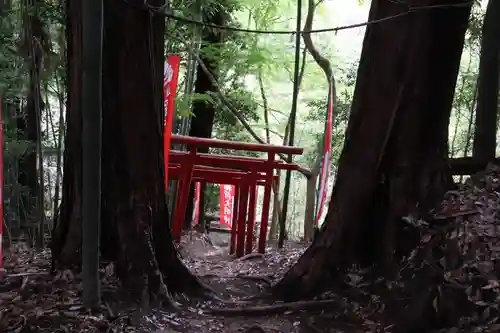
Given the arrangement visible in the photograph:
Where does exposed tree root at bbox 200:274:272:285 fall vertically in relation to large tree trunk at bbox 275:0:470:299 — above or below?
below

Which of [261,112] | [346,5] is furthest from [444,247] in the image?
[261,112]

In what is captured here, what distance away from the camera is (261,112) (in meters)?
10.6

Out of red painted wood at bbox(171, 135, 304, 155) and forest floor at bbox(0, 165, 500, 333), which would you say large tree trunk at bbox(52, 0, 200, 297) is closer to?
forest floor at bbox(0, 165, 500, 333)

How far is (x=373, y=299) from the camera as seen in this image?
2895 millimetres

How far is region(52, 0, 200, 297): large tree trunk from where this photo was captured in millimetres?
2828

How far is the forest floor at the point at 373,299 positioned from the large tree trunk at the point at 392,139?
0.44 feet

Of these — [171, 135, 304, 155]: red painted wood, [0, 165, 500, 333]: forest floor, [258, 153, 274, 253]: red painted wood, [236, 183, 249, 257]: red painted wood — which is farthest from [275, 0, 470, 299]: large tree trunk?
[236, 183, 249, 257]: red painted wood

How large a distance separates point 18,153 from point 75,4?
3.08 metres

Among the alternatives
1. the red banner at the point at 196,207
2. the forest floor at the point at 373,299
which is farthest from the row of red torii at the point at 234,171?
the red banner at the point at 196,207

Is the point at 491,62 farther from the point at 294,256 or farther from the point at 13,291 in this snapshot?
the point at 13,291

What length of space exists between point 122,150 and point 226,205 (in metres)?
5.02

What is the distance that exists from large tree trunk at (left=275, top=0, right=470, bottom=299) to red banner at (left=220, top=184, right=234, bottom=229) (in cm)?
446

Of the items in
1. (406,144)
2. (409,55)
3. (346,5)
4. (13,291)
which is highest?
(346,5)

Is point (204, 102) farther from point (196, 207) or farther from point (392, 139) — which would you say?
point (392, 139)
